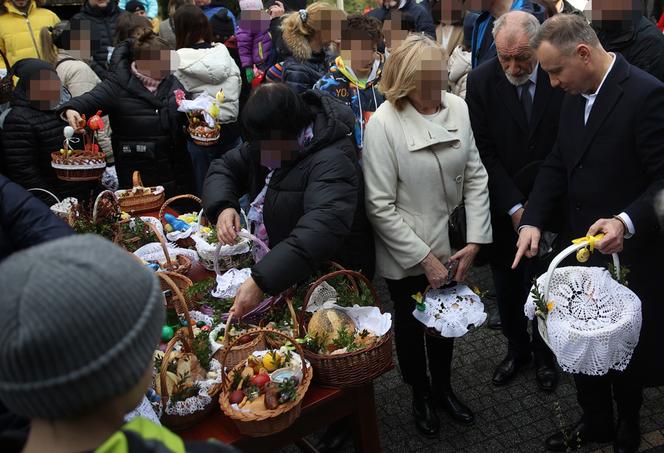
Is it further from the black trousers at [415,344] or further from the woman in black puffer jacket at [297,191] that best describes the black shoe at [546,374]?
the woman in black puffer jacket at [297,191]

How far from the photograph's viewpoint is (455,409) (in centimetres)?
353

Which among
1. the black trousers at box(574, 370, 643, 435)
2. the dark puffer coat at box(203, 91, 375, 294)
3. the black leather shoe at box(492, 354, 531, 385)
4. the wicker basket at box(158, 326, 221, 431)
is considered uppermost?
the dark puffer coat at box(203, 91, 375, 294)

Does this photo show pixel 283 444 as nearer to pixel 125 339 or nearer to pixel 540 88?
pixel 125 339

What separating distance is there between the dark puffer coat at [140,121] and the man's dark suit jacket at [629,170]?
297 centimetres

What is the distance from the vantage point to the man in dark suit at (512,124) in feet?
10.8

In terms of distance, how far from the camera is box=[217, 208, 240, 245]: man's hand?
9.78ft

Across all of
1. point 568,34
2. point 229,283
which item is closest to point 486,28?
point 568,34

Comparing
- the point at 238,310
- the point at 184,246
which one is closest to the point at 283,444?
the point at 238,310

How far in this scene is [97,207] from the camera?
366cm

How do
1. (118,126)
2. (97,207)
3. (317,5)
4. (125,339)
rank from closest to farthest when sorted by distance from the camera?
(125,339) → (97,207) → (118,126) → (317,5)

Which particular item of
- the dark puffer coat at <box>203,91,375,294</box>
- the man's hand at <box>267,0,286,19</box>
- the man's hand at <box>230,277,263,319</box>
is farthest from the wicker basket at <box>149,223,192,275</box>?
the man's hand at <box>267,0,286,19</box>

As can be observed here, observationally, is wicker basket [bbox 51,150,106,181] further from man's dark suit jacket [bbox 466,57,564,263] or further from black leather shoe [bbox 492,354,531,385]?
black leather shoe [bbox 492,354,531,385]

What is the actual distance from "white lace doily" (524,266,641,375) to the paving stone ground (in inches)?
35.6

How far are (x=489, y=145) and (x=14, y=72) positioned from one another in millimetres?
3174
